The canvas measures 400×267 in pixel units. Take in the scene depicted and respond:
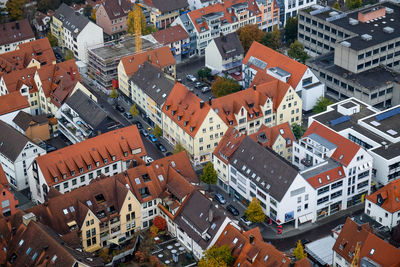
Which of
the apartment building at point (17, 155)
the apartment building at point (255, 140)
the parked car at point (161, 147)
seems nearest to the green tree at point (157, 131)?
the parked car at point (161, 147)

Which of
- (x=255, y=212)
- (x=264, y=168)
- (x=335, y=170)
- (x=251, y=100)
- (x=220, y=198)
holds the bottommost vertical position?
(x=220, y=198)

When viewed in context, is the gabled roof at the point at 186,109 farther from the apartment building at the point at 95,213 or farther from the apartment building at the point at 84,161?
the apartment building at the point at 95,213

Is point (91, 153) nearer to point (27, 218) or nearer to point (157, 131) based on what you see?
point (157, 131)

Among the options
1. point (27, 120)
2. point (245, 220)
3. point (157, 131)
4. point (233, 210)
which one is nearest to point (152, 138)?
point (157, 131)

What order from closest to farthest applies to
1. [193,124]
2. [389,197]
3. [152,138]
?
1. [389,197]
2. [193,124]
3. [152,138]

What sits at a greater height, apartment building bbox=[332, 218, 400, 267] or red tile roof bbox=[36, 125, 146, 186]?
red tile roof bbox=[36, 125, 146, 186]

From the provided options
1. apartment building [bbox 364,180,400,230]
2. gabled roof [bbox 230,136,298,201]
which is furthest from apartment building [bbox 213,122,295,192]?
apartment building [bbox 364,180,400,230]

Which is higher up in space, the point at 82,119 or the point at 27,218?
→ the point at 27,218

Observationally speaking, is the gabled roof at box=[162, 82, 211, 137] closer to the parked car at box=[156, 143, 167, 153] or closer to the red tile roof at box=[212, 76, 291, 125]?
the red tile roof at box=[212, 76, 291, 125]
